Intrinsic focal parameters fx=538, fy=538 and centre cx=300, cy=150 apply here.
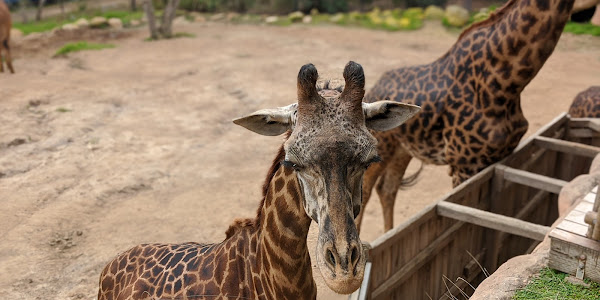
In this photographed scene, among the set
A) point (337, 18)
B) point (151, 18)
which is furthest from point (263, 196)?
point (337, 18)

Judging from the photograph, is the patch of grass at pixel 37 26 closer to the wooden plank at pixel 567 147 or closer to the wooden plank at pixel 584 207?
the wooden plank at pixel 567 147

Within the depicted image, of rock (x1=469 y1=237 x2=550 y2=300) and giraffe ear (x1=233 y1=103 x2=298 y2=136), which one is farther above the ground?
giraffe ear (x1=233 y1=103 x2=298 y2=136)

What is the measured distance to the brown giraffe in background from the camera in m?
7.75

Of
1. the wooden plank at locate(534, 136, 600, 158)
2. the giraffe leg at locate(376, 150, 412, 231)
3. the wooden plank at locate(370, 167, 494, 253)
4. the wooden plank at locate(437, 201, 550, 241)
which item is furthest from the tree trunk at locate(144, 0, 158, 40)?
the wooden plank at locate(437, 201, 550, 241)

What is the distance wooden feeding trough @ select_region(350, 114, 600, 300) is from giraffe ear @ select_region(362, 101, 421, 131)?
1.39 m

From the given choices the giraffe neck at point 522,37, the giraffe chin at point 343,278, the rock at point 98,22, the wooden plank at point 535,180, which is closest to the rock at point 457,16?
the rock at point 98,22

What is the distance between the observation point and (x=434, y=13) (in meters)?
20.2

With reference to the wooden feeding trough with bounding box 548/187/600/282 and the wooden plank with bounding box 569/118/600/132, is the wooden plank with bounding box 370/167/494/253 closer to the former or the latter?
the wooden feeding trough with bounding box 548/187/600/282

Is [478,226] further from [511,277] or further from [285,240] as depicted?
[285,240]

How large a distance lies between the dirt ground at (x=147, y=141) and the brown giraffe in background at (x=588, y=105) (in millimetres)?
2272

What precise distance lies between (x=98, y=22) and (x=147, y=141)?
1346cm

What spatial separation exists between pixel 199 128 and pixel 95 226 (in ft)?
13.3

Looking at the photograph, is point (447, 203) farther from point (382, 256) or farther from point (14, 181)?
point (14, 181)

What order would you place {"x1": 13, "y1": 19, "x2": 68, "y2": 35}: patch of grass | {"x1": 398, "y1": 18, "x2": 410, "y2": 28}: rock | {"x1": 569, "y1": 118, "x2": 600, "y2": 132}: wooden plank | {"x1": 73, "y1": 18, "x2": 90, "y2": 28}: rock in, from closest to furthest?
{"x1": 569, "y1": 118, "x2": 600, "y2": 132}: wooden plank → {"x1": 398, "y1": 18, "x2": 410, "y2": 28}: rock → {"x1": 13, "y1": 19, "x2": 68, "y2": 35}: patch of grass → {"x1": 73, "y1": 18, "x2": 90, "y2": 28}: rock
